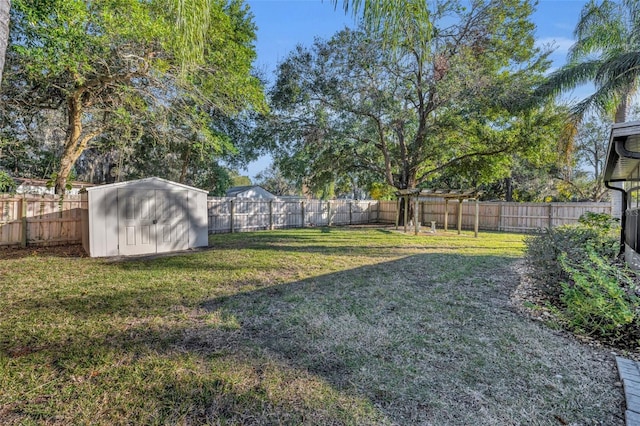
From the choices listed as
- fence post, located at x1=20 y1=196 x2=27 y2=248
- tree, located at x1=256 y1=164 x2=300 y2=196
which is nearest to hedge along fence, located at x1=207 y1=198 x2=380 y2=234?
fence post, located at x1=20 y1=196 x2=27 y2=248

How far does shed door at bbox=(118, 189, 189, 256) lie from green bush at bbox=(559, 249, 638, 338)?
25.8 feet

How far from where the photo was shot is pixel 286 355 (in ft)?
8.68

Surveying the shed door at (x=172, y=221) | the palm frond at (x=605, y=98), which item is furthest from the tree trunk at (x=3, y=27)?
the palm frond at (x=605, y=98)

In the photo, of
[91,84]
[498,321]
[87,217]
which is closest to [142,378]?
[498,321]

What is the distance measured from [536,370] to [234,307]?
3.10 metres

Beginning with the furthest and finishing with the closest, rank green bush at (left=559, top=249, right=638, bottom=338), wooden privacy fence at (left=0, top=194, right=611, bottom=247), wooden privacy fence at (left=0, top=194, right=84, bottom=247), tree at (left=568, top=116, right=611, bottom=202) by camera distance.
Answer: tree at (left=568, top=116, right=611, bottom=202) → wooden privacy fence at (left=0, top=194, right=611, bottom=247) → wooden privacy fence at (left=0, top=194, right=84, bottom=247) → green bush at (left=559, top=249, right=638, bottom=338)

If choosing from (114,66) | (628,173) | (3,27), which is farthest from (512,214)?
(3,27)

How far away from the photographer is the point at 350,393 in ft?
6.93

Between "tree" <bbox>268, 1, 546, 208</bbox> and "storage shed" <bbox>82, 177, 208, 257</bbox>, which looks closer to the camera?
"storage shed" <bbox>82, 177, 208, 257</bbox>

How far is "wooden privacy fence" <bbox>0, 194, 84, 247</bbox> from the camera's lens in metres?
7.64

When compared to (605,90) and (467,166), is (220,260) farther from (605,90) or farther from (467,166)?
(467,166)

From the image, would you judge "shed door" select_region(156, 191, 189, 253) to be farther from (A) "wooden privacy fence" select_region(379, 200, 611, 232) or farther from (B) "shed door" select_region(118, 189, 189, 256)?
Result: (A) "wooden privacy fence" select_region(379, 200, 611, 232)

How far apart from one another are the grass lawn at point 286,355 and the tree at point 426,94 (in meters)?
8.63

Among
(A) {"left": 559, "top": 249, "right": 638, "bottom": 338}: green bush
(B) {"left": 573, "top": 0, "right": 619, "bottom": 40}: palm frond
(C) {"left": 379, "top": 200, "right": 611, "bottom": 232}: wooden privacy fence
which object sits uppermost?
(B) {"left": 573, "top": 0, "right": 619, "bottom": 40}: palm frond
